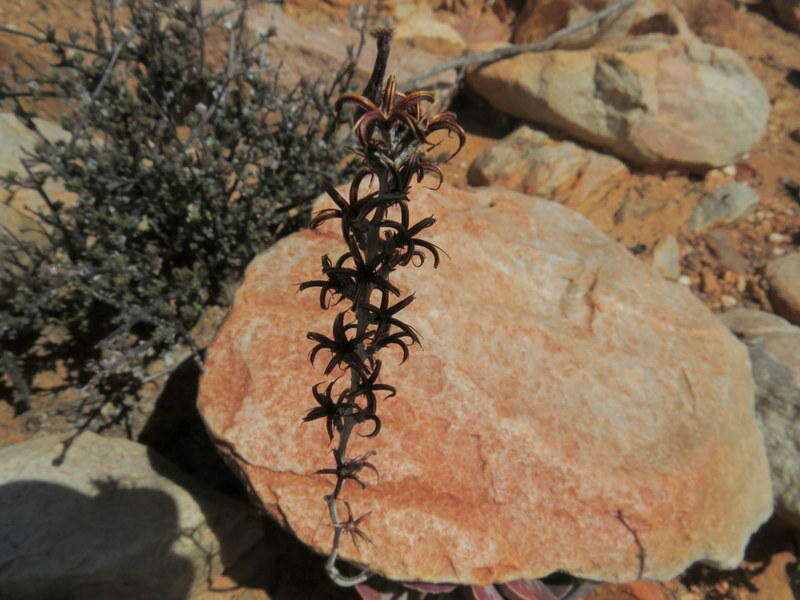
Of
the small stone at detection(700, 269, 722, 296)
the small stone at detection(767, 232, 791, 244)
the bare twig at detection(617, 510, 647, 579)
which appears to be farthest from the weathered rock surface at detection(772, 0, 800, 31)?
the bare twig at detection(617, 510, 647, 579)

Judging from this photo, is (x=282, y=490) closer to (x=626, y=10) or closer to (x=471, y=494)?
(x=471, y=494)

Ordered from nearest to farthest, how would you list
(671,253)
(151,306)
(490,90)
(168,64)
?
(151,306), (168,64), (671,253), (490,90)

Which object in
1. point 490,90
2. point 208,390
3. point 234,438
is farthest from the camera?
point 490,90

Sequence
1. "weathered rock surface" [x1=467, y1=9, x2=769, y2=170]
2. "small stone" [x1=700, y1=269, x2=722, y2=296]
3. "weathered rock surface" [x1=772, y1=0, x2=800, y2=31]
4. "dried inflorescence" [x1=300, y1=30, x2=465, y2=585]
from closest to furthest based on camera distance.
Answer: "dried inflorescence" [x1=300, y1=30, x2=465, y2=585] → "small stone" [x1=700, y1=269, x2=722, y2=296] → "weathered rock surface" [x1=467, y1=9, x2=769, y2=170] → "weathered rock surface" [x1=772, y1=0, x2=800, y2=31]

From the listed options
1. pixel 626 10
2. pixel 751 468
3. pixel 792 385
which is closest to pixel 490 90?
pixel 626 10

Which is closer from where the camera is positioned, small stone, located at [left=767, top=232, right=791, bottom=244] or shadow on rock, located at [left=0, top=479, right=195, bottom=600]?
shadow on rock, located at [left=0, top=479, right=195, bottom=600]

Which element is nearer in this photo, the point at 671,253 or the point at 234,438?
the point at 234,438

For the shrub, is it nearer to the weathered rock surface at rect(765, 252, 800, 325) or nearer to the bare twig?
the bare twig
